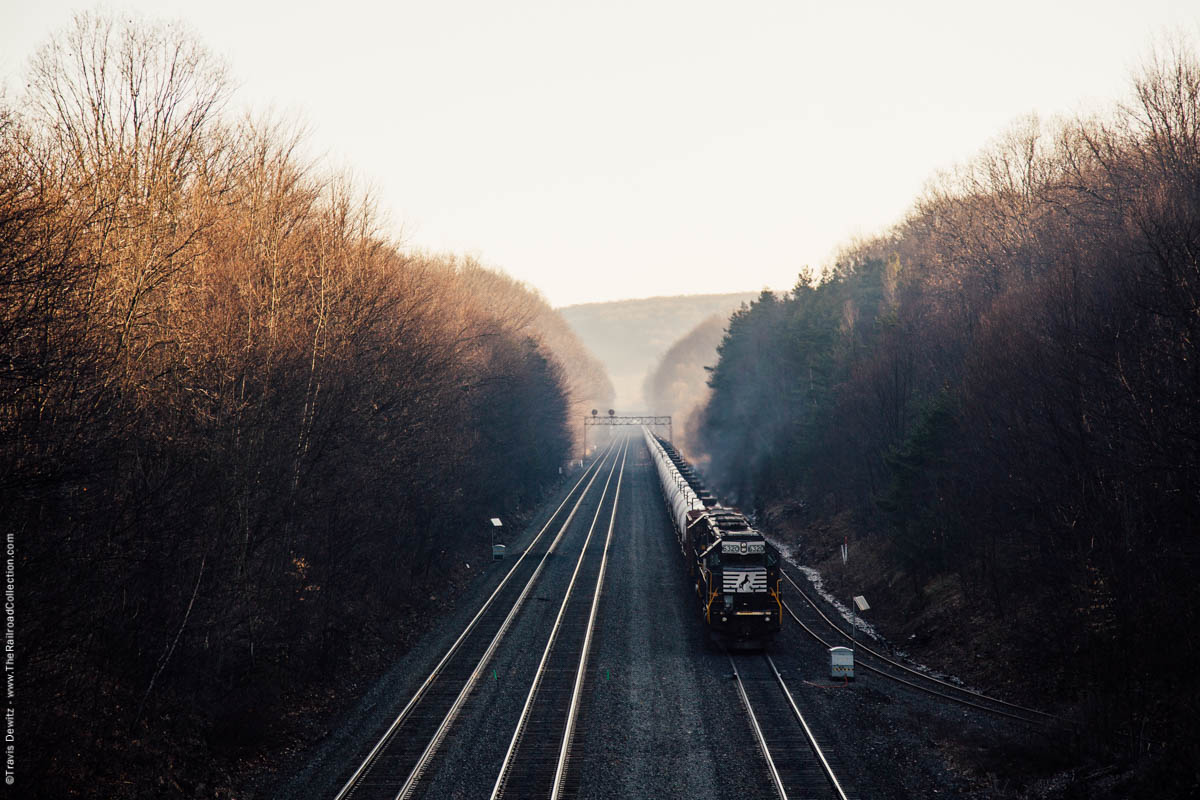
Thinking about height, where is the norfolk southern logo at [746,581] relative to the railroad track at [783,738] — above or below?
above

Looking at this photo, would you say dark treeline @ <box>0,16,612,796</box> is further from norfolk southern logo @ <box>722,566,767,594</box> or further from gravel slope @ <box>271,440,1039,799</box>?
norfolk southern logo @ <box>722,566,767,594</box>

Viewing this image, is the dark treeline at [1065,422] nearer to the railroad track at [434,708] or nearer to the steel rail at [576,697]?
the steel rail at [576,697]

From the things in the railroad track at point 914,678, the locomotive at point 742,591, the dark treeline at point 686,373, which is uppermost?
the dark treeline at point 686,373

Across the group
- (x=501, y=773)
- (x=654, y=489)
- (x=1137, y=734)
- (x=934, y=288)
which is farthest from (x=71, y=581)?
(x=654, y=489)

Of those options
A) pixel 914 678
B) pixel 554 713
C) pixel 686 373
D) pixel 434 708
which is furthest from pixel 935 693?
pixel 686 373

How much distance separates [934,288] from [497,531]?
94.4ft

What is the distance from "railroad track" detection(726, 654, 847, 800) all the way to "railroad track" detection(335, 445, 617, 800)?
643 centimetres

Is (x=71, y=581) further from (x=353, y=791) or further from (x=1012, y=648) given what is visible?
(x=1012, y=648)

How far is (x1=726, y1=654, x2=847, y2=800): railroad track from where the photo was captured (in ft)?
42.1

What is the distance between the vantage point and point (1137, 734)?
1296 centimetres

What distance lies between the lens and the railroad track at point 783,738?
12836 millimetres

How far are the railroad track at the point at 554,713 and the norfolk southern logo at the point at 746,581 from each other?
4.53 metres

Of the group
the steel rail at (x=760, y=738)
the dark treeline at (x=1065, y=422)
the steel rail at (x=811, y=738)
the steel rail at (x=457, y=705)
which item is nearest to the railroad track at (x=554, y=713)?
the steel rail at (x=457, y=705)

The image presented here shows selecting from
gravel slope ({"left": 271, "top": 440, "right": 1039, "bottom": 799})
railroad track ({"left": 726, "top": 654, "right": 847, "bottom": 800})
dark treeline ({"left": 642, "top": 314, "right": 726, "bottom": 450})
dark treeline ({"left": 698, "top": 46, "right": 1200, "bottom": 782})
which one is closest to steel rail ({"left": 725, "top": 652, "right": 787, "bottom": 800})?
railroad track ({"left": 726, "top": 654, "right": 847, "bottom": 800})
